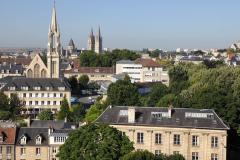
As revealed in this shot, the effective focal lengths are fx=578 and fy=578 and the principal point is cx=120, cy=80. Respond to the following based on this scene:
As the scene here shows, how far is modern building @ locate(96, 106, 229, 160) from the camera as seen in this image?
57.6m

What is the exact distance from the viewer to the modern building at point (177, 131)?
5762cm

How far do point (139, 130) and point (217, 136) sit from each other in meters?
7.93

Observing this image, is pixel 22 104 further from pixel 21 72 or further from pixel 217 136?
pixel 217 136

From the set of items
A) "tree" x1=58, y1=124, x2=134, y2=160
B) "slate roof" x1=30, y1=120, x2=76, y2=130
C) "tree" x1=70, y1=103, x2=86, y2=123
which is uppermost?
"tree" x1=58, y1=124, x2=134, y2=160

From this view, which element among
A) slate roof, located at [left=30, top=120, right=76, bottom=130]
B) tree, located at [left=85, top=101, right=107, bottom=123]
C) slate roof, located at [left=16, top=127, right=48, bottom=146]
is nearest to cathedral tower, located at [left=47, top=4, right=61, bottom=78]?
tree, located at [left=85, top=101, right=107, bottom=123]

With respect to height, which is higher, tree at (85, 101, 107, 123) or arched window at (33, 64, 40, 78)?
arched window at (33, 64, 40, 78)

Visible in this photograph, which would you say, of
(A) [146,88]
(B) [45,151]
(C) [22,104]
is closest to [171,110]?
(B) [45,151]

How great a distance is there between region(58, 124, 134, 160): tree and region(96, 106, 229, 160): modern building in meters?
10.6

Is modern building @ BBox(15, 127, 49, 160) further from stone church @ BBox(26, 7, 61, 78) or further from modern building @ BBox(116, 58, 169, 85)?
modern building @ BBox(116, 58, 169, 85)

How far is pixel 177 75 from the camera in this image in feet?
386

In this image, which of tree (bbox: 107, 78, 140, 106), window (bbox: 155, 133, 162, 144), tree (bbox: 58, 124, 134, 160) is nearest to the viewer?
tree (bbox: 58, 124, 134, 160)

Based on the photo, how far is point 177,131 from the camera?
58.4 meters

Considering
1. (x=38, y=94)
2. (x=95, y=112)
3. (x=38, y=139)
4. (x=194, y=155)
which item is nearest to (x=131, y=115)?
(x=194, y=155)

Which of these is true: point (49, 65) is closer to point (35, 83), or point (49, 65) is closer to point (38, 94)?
point (35, 83)
